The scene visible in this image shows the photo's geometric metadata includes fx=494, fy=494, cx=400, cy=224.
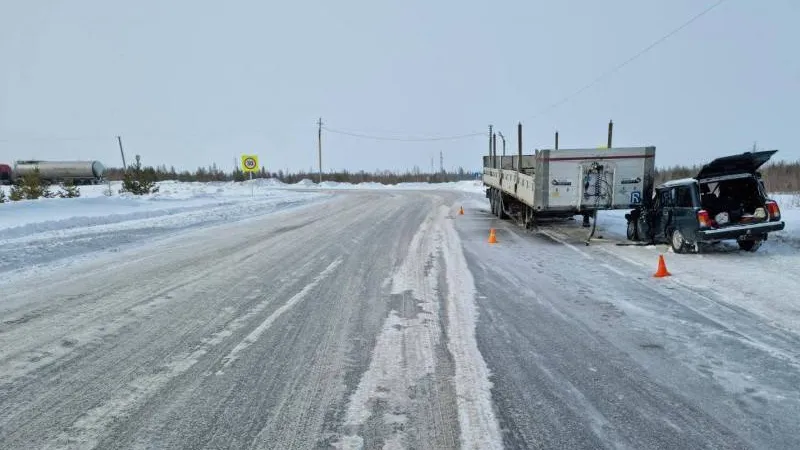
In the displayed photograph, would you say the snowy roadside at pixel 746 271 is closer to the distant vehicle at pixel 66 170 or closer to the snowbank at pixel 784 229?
the snowbank at pixel 784 229

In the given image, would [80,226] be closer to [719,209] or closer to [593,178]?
[593,178]

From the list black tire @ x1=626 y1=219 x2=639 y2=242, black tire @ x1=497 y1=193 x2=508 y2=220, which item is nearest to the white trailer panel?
black tire @ x1=626 y1=219 x2=639 y2=242

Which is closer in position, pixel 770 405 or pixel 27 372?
pixel 770 405

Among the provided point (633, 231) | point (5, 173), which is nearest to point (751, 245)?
point (633, 231)

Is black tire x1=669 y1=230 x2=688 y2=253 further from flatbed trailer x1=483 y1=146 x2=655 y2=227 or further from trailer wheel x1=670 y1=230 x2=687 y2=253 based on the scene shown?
flatbed trailer x1=483 y1=146 x2=655 y2=227

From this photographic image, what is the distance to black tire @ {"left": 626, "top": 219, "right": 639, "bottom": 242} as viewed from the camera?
12.6 m

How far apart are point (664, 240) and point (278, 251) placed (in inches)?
352

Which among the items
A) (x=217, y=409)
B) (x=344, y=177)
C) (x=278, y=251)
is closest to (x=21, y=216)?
(x=278, y=251)

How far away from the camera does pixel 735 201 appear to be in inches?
436

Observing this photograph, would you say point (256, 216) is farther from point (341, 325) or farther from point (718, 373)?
point (718, 373)

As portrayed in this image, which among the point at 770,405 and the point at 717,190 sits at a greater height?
the point at 717,190

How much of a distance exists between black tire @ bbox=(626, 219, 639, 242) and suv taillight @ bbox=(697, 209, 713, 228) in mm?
2577

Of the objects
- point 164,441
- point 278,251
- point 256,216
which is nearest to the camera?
point 164,441

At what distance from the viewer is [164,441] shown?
3219mm
